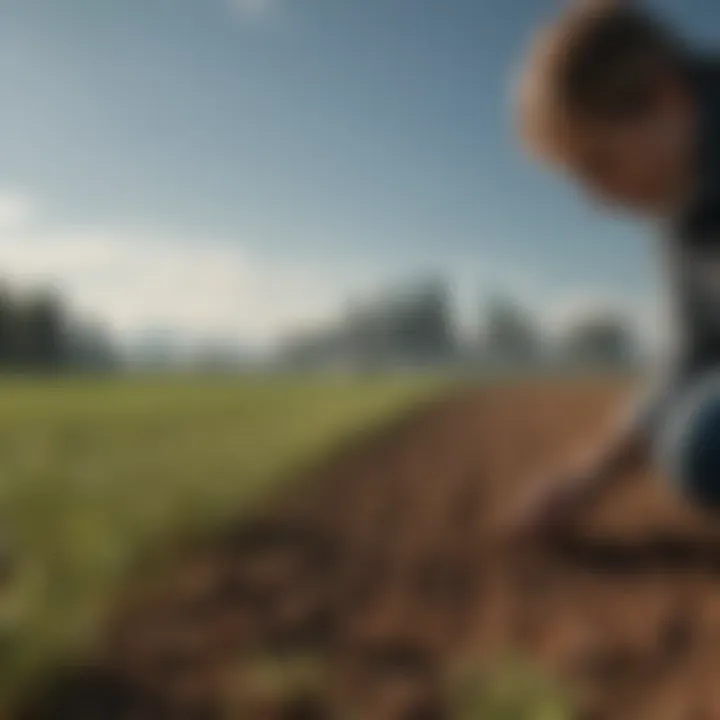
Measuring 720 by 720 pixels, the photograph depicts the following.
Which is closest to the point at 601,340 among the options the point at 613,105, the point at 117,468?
the point at 613,105

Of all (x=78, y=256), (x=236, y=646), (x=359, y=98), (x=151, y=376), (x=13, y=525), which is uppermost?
(x=359, y=98)

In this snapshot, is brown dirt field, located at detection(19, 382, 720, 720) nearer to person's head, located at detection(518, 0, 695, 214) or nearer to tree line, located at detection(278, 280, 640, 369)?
tree line, located at detection(278, 280, 640, 369)

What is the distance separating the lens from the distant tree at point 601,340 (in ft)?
A: 2.79

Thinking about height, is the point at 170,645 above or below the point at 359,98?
below

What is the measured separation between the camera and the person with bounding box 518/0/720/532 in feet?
2.77

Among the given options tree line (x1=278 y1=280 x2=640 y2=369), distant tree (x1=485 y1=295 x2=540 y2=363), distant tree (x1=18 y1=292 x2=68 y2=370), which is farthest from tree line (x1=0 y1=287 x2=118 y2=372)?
distant tree (x1=485 y1=295 x2=540 y2=363)

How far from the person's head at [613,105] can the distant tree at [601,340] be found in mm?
101

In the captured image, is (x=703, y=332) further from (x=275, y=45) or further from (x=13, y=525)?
(x=13, y=525)

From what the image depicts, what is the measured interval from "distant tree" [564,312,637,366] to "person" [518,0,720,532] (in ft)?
0.15

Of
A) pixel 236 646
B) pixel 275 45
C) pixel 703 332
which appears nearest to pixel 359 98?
pixel 275 45

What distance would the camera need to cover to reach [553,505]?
87cm

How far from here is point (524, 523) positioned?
88 centimetres

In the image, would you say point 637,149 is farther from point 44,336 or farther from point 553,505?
point 44,336

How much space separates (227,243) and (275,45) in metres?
0.18
